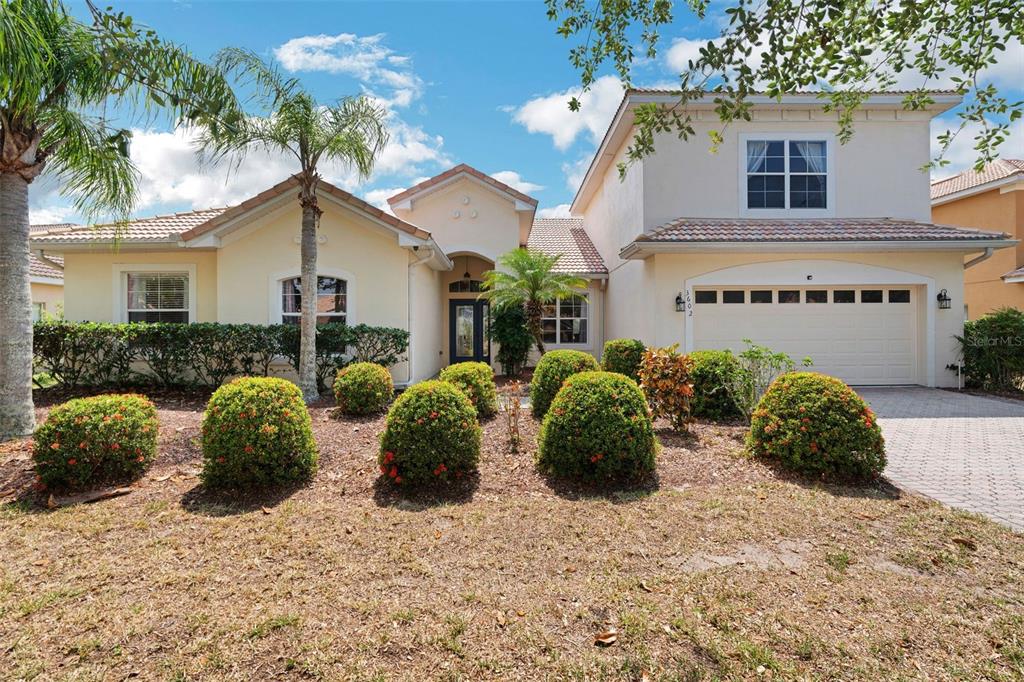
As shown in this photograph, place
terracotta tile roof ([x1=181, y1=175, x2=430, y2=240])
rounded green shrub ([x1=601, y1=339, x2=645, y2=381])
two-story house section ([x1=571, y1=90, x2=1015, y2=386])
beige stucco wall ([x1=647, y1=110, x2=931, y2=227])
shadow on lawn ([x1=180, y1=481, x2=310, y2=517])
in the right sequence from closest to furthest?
shadow on lawn ([x1=180, y1=481, x2=310, y2=517]), rounded green shrub ([x1=601, y1=339, x2=645, y2=381]), terracotta tile roof ([x1=181, y1=175, x2=430, y2=240]), two-story house section ([x1=571, y1=90, x2=1015, y2=386]), beige stucco wall ([x1=647, y1=110, x2=931, y2=227])

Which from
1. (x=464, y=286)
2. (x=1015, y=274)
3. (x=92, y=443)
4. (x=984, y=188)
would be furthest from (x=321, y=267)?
(x=984, y=188)

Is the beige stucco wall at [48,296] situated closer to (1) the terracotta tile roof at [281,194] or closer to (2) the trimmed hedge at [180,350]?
(2) the trimmed hedge at [180,350]

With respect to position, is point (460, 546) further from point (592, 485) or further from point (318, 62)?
point (318, 62)

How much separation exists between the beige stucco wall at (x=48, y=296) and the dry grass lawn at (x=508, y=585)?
68.5ft

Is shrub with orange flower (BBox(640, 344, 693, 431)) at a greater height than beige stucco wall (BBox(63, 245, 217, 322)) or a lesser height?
lesser

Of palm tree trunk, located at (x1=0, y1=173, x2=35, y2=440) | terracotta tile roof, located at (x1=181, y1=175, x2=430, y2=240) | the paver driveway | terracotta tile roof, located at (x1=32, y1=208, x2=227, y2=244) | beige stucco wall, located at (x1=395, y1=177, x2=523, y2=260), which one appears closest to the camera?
the paver driveway

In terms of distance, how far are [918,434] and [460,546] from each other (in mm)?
7761

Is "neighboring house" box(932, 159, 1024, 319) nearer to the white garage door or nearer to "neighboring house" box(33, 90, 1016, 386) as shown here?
"neighboring house" box(33, 90, 1016, 386)

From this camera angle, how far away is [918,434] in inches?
294

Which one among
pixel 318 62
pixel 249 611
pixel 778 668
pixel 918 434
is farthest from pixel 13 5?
pixel 918 434

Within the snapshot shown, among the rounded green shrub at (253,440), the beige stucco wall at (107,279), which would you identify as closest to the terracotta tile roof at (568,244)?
the beige stucco wall at (107,279)

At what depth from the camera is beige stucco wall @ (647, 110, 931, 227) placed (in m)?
12.8

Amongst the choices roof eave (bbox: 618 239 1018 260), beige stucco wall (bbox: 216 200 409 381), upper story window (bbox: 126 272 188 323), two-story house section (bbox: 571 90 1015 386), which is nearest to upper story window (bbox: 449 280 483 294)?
beige stucco wall (bbox: 216 200 409 381)

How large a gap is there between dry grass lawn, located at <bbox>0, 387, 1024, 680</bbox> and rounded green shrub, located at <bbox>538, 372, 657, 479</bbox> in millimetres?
276
